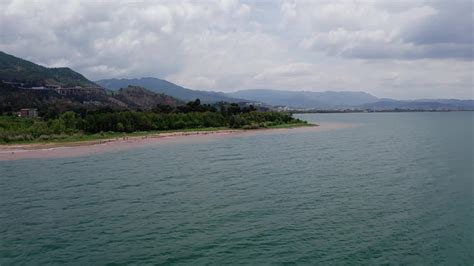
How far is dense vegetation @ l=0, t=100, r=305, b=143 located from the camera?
8019cm

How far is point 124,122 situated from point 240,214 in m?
77.7

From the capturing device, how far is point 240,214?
24594 millimetres

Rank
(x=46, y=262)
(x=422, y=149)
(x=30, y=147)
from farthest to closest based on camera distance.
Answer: (x=30, y=147) → (x=422, y=149) → (x=46, y=262)

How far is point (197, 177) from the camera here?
37719mm

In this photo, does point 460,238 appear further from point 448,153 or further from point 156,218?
point 448,153

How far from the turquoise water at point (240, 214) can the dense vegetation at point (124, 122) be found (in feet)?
130

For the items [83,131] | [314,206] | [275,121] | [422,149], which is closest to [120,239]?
[314,206]

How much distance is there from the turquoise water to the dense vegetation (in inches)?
1557

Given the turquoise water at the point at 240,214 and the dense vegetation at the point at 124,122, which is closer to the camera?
the turquoise water at the point at 240,214

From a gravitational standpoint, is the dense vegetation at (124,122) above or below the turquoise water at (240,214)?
above

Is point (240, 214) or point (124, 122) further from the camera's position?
point (124, 122)

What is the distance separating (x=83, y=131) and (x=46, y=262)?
75763 mm

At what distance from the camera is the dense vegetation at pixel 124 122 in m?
80.2

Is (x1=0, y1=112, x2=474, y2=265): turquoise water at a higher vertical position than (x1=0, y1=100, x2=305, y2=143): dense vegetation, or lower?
lower
